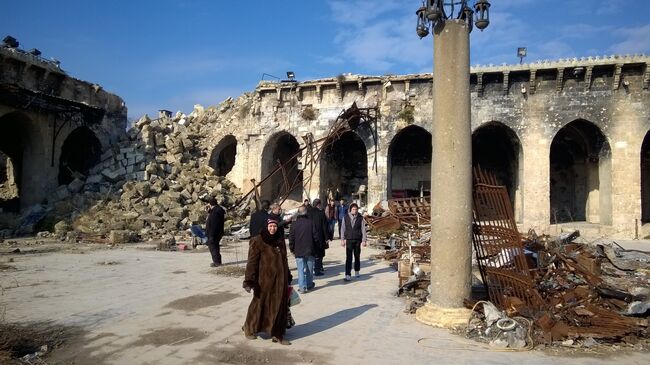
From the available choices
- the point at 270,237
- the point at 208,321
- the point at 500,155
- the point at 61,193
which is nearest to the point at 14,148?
the point at 61,193

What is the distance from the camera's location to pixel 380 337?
518 centimetres

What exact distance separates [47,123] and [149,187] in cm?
570

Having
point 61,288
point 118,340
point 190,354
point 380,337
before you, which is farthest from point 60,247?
point 380,337

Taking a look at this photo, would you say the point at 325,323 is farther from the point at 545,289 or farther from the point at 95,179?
the point at 95,179

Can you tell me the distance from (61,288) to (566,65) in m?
19.6

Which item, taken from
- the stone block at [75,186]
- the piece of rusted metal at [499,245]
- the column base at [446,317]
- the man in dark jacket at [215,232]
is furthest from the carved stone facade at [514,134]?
the column base at [446,317]

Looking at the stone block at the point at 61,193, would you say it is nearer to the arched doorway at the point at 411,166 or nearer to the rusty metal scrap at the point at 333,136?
the rusty metal scrap at the point at 333,136

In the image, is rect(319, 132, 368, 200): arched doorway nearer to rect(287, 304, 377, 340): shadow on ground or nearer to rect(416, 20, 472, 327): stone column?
rect(287, 304, 377, 340): shadow on ground

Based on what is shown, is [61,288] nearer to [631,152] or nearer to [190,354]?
[190,354]

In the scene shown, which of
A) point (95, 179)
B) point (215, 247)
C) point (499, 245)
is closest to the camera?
point (499, 245)

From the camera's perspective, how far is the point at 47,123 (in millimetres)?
19844

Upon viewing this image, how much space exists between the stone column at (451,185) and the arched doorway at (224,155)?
60.4ft

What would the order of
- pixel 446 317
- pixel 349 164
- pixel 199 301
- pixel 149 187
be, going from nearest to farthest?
pixel 446 317 → pixel 199 301 → pixel 149 187 → pixel 349 164

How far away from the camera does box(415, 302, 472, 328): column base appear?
215 inches
